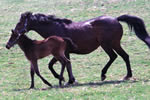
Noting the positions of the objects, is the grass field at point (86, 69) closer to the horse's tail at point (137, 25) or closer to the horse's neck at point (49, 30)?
the horse's tail at point (137, 25)

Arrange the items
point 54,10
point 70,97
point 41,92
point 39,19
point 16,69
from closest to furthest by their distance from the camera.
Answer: point 70,97
point 41,92
point 39,19
point 16,69
point 54,10

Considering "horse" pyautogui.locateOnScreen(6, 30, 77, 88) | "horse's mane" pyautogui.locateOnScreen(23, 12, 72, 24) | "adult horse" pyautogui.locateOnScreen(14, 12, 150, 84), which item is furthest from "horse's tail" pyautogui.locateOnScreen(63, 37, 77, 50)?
"horse's mane" pyautogui.locateOnScreen(23, 12, 72, 24)

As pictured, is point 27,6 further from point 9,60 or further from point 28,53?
point 28,53

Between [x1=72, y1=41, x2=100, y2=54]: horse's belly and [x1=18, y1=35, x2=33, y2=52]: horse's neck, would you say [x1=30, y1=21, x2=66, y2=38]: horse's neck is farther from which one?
[x1=18, y1=35, x2=33, y2=52]: horse's neck

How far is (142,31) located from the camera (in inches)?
450

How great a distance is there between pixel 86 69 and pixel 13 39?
10.7 feet

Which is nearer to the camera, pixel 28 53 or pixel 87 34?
pixel 28 53

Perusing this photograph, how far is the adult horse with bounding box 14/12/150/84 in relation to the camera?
11203mm

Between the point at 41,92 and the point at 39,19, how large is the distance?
9.34 ft

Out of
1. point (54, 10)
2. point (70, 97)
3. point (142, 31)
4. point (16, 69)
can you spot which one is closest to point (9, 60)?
point (16, 69)

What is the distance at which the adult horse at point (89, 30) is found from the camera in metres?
11.2

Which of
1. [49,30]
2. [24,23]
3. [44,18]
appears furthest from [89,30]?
[24,23]

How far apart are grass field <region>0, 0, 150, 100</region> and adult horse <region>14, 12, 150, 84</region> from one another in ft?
2.75

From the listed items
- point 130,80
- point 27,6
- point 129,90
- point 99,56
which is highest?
point 129,90
